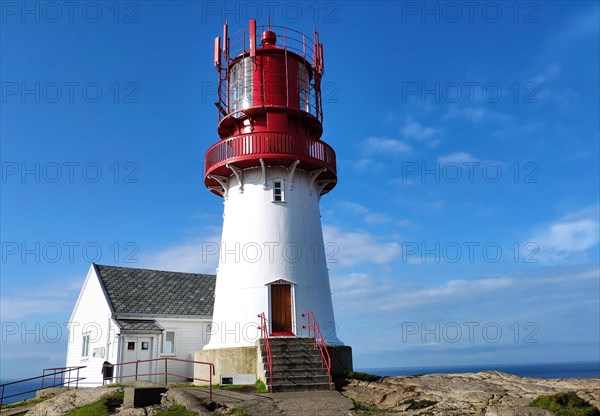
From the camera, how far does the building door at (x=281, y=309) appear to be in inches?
747

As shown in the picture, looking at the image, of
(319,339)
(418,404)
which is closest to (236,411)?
(418,404)

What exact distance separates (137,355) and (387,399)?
43.0 ft

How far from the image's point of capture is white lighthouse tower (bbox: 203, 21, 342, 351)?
19.3 metres

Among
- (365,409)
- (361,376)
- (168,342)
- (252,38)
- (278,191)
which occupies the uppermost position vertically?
(252,38)

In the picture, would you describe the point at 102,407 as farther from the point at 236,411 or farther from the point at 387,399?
the point at 387,399

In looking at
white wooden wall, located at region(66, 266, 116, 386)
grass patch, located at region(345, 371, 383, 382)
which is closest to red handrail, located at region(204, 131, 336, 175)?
grass patch, located at region(345, 371, 383, 382)

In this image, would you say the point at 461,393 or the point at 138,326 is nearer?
the point at 461,393

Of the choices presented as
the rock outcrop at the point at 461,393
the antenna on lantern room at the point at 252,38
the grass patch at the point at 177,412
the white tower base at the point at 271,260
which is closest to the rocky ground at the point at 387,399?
the rock outcrop at the point at 461,393

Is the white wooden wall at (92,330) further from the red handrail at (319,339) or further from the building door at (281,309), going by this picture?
the red handrail at (319,339)

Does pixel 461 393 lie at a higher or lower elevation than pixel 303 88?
lower

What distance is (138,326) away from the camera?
77.9ft

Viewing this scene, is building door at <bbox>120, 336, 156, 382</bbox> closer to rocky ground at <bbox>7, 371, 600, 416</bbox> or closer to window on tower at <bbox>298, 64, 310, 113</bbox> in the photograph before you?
rocky ground at <bbox>7, 371, 600, 416</bbox>

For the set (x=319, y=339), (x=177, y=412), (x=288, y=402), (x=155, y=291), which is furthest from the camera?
(x=155, y=291)

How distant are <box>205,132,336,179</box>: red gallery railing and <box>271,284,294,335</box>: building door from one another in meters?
4.81
